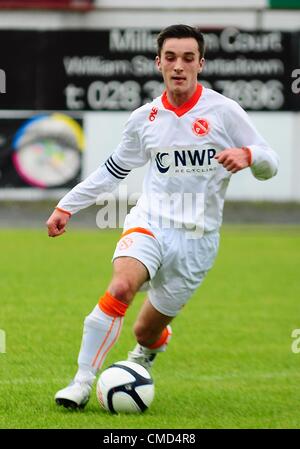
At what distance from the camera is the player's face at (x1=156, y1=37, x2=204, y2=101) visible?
22.1 ft

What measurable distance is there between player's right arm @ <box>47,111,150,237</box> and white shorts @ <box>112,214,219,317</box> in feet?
0.98

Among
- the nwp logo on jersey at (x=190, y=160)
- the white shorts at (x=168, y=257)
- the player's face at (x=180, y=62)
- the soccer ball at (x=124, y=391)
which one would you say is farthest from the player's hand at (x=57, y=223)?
the player's face at (x=180, y=62)

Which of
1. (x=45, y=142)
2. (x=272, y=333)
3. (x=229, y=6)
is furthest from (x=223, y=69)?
(x=272, y=333)

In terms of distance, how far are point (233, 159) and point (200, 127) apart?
61cm

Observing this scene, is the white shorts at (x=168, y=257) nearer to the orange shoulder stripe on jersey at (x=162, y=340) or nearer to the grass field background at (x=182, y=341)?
the orange shoulder stripe on jersey at (x=162, y=340)

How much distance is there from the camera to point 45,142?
812 inches

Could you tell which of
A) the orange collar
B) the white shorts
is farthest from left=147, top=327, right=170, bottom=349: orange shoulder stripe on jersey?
A: the orange collar

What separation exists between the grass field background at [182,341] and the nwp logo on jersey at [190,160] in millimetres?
1422

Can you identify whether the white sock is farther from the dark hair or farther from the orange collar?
the dark hair

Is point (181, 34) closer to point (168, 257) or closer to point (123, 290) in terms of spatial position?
point (168, 257)

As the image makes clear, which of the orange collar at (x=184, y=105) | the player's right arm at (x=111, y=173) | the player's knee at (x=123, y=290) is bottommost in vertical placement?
the player's knee at (x=123, y=290)

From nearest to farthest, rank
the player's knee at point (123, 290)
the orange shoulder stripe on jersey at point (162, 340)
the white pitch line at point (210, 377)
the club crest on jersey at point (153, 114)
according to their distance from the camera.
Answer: the player's knee at point (123, 290) → the club crest on jersey at point (153, 114) → the orange shoulder stripe on jersey at point (162, 340) → the white pitch line at point (210, 377)

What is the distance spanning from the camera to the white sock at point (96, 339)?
659cm

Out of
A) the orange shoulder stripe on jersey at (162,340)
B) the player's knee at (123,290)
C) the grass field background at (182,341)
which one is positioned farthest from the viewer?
the orange shoulder stripe on jersey at (162,340)
